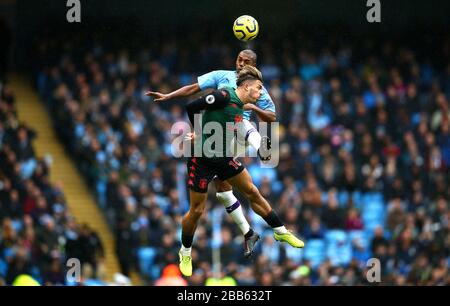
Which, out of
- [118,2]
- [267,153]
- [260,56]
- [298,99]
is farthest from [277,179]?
[267,153]

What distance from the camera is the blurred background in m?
21.4

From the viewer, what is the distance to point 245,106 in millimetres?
13656

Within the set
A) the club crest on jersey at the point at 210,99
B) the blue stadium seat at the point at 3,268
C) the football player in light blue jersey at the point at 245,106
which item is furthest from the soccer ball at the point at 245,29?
the blue stadium seat at the point at 3,268

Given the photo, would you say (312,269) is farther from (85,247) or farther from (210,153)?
(210,153)

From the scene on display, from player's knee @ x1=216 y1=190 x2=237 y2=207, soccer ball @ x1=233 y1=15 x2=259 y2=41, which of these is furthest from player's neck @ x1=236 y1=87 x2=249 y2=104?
player's knee @ x1=216 y1=190 x2=237 y2=207

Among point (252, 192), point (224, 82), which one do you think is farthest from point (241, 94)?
point (252, 192)

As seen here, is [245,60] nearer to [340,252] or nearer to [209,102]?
[209,102]

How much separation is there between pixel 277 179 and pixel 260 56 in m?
4.59

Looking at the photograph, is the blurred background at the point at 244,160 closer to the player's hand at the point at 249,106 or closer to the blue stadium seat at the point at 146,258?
the blue stadium seat at the point at 146,258

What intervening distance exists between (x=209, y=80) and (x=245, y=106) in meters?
0.64

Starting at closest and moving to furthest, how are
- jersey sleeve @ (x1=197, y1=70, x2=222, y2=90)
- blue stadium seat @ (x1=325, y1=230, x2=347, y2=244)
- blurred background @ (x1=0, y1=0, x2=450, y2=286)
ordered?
jersey sleeve @ (x1=197, y1=70, x2=222, y2=90), blurred background @ (x1=0, y1=0, x2=450, y2=286), blue stadium seat @ (x1=325, y1=230, x2=347, y2=244)

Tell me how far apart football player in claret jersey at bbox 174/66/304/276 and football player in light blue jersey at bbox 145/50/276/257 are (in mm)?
253

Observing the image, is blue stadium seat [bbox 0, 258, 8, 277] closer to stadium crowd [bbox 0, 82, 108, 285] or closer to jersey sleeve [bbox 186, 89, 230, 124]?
stadium crowd [bbox 0, 82, 108, 285]
